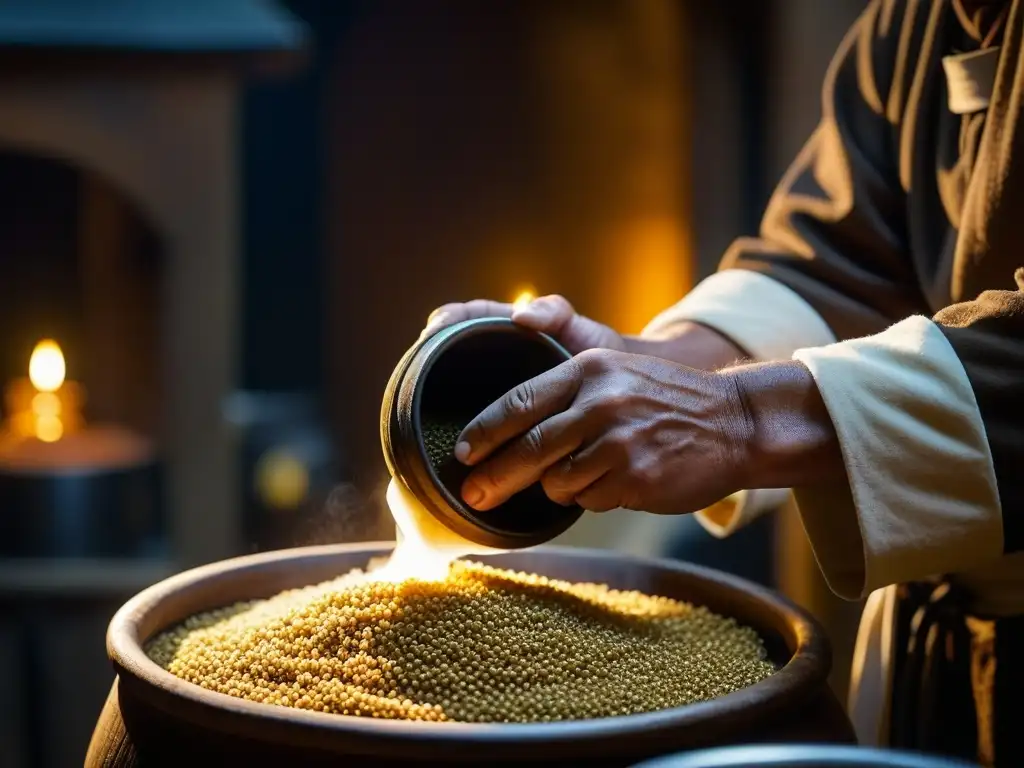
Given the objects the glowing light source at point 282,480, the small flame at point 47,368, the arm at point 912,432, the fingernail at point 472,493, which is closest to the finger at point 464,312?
the fingernail at point 472,493

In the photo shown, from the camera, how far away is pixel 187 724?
0.79 meters

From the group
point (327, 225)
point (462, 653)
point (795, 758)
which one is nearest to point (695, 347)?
point (462, 653)

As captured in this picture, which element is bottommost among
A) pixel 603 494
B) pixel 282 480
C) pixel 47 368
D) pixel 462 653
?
pixel 282 480

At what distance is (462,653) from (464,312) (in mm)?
408

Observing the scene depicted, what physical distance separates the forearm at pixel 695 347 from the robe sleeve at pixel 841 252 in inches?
0.5

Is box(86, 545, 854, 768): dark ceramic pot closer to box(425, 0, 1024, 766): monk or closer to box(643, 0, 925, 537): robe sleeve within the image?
box(425, 0, 1024, 766): monk

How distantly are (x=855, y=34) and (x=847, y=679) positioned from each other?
1389 mm

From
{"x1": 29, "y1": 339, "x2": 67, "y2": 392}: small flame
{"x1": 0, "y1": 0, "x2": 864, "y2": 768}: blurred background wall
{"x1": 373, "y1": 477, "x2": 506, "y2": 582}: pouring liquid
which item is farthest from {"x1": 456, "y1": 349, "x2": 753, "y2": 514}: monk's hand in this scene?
{"x1": 29, "y1": 339, "x2": 67, "y2": 392}: small flame

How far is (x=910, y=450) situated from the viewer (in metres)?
0.93

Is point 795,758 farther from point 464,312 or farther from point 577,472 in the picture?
point 464,312

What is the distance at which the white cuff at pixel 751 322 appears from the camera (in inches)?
51.7

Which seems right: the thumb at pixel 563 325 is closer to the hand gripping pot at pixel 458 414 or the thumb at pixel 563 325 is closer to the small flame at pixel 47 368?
the hand gripping pot at pixel 458 414

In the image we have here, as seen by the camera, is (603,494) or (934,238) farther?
(934,238)

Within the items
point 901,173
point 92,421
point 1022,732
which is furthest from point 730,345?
point 92,421
